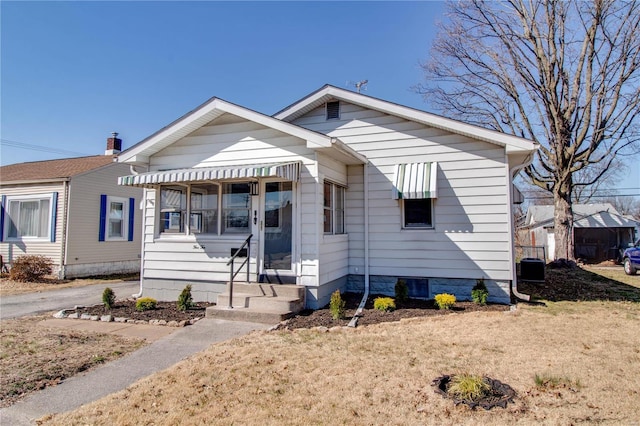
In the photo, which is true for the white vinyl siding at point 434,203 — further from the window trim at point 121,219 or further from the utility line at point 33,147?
the utility line at point 33,147

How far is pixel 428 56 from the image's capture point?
17.3 metres

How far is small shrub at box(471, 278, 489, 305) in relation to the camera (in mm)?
8055

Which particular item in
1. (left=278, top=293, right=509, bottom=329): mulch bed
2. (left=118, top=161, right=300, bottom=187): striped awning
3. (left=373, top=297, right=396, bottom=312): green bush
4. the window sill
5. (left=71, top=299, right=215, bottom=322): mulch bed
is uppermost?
(left=118, top=161, right=300, bottom=187): striped awning

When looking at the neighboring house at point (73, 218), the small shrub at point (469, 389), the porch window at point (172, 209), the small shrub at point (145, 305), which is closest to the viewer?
the small shrub at point (469, 389)

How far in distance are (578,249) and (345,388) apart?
26.3 m

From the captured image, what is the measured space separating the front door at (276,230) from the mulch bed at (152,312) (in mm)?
1628

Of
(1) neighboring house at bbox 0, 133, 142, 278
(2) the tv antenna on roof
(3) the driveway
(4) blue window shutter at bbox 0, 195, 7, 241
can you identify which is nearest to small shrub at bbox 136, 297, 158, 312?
(3) the driveway

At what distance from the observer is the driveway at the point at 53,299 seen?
822cm

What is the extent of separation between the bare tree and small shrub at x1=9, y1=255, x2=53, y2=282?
60.4 feet

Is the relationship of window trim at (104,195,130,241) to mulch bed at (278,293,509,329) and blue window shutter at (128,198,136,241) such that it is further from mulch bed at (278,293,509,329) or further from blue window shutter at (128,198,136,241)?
mulch bed at (278,293,509,329)

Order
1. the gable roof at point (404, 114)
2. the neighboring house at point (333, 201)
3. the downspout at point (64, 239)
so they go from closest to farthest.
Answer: the neighboring house at point (333, 201) < the gable roof at point (404, 114) < the downspout at point (64, 239)

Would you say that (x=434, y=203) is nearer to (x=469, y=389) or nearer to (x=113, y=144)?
(x=469, y=389)

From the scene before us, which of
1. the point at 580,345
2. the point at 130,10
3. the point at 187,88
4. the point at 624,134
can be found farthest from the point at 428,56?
the point at 580,345

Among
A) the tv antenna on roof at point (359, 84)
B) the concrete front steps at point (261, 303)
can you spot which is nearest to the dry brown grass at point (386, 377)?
the concrete front steps at point (261, 303)
